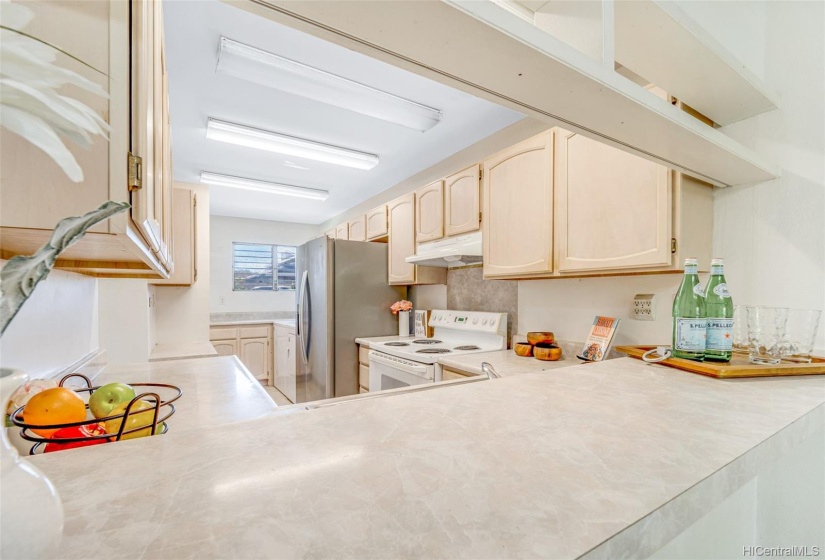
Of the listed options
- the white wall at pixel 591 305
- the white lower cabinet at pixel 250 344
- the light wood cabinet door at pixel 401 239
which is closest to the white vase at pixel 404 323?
the light wood cabinet door at pixel 401 239

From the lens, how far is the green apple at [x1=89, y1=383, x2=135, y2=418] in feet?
2.61

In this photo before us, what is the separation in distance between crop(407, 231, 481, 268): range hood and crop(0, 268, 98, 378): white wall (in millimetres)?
1944

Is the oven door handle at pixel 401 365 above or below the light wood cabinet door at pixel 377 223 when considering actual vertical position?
below

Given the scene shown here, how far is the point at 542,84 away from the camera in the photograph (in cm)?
75

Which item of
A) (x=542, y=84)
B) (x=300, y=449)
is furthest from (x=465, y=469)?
(x=542, y=84)

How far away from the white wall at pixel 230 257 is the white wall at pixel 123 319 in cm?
328

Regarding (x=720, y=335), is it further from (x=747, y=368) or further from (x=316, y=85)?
(x=316, y=85)

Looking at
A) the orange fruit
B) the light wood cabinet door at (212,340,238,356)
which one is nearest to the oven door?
the orange fruit

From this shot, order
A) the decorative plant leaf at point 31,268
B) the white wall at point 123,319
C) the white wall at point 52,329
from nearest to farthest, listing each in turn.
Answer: the decorative plant leaf at point 31,268 < the white wall at point 52,329 < the white wall at point 123,319

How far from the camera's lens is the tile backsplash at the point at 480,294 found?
2514 millimetres

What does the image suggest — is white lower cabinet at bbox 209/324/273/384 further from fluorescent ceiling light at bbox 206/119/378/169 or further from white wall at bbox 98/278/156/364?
fluorescent ceiling light at bbox 206/119/378/169

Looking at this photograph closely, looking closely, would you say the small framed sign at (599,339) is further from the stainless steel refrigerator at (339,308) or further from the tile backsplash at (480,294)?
the stainless steel refrigerator at (339,308)

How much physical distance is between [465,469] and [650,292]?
66.3 inches

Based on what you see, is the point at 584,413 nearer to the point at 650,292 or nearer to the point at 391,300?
the point at 650,292
